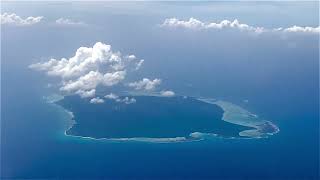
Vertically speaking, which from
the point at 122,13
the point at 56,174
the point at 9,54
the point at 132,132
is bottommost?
the point at 56,174

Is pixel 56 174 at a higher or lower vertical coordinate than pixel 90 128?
lower

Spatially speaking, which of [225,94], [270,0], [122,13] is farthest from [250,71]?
[122,13]

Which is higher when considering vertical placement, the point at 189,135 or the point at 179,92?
the point at 179,92

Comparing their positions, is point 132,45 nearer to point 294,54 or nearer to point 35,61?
point 35,61

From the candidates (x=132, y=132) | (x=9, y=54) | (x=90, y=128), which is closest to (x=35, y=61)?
(x=9, y=54)

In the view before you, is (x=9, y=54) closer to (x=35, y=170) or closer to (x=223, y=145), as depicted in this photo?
(x=35, y=170)

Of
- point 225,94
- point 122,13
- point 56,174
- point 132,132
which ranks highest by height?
point 122,13
